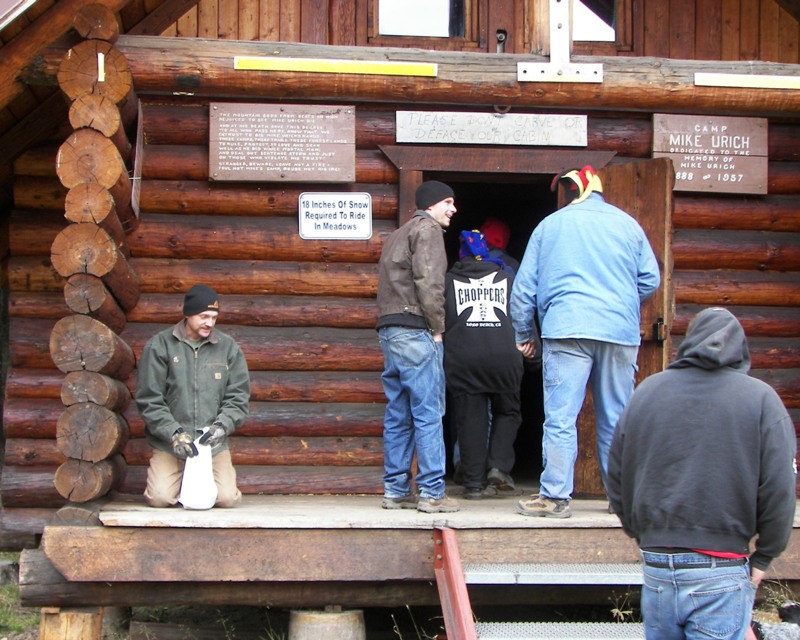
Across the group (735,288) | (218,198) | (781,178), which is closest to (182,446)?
(218,198)

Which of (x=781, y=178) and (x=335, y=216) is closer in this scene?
(x=335, y=216)

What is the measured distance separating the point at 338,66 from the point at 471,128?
3.32 feet

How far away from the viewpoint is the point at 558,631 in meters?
5.44

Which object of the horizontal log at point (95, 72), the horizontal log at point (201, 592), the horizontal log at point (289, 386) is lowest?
the horizontal log at point (201, 592)

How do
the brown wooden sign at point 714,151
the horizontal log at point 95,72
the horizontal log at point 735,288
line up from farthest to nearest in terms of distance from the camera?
the horizontal log at point 735,288, the brown wooden sign at point 714,151, the horizontal log at point 95,72

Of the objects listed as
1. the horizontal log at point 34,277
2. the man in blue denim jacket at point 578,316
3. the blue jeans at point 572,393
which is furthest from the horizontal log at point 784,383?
the horizontal log at point 34,277

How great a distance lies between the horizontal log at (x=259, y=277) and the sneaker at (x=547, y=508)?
6.86 feet

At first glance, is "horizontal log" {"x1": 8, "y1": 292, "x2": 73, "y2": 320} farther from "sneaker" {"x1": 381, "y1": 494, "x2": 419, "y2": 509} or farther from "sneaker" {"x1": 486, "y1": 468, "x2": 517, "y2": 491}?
"sneaker" {"x1": 486, "y1": 468, "x2": 517, "y2": 491}

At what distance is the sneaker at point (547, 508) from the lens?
6.33 m

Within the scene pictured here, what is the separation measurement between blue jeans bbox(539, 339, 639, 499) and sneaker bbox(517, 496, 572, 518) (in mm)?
42

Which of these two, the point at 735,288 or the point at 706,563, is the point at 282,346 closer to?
the point at 735,288

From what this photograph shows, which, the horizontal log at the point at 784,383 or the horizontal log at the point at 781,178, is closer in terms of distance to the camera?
the horizontal log at the point at 784,383

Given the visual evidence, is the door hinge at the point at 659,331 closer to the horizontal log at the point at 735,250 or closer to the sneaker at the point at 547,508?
the horizontal log at the point at 735,250

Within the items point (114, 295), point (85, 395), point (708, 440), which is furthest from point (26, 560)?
point (708, 440)
